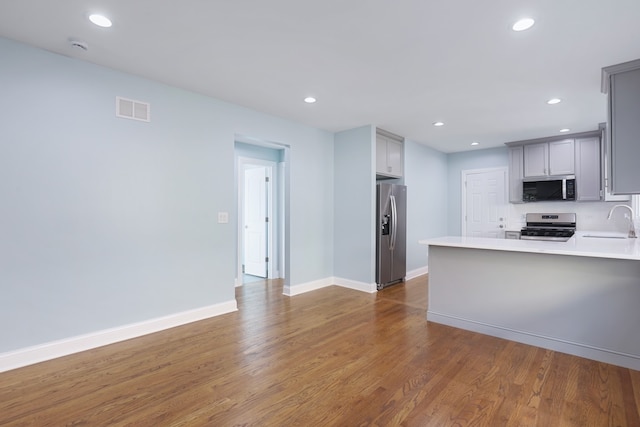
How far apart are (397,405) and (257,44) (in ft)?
9.34

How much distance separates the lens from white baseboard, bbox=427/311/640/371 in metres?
2.57

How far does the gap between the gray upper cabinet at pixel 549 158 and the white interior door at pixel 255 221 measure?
15.9ft

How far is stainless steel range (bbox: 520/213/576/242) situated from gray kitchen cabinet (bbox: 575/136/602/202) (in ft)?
1.56

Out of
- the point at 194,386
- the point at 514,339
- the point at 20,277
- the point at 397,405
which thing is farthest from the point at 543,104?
the point at 20,277

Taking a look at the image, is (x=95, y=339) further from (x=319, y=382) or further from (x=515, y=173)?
(x=515, y=173)

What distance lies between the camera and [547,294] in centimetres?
291

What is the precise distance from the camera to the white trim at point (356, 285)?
15.9ft

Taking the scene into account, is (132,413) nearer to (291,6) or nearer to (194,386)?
(194,386)

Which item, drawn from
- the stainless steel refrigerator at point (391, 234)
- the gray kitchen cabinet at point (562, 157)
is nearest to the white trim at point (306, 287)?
the stainless steel refrigerator at point (391, 234)

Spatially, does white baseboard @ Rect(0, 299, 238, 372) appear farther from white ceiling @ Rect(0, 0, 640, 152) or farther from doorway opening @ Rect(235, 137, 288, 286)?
white ceiling @ Rect(0, 0, 640, 152)

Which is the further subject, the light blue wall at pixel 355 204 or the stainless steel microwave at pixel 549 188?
the stainless steel microwave at pixel 549 188

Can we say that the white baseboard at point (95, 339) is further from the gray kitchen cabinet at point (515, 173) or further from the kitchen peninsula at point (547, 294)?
the gray kitchen cabinet at point (515, 173)

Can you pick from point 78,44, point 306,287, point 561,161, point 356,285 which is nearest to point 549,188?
point 561,161

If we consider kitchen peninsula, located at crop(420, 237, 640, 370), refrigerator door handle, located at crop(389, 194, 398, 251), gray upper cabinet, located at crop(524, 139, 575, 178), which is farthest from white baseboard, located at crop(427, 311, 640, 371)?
gray upper cabinet, located at crop(524, 139, 575, 178)
